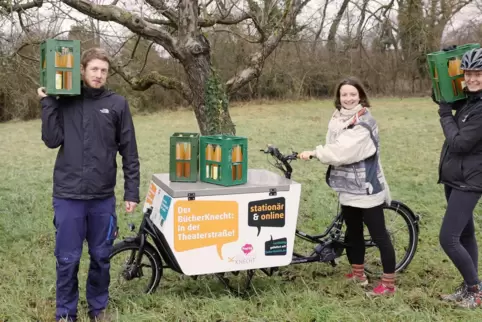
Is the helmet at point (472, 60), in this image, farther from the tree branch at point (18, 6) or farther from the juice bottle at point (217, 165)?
the tree branch at point (18, 6)

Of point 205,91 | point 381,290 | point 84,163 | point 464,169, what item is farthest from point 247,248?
point 205,91

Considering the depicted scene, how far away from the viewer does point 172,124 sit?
2067cm

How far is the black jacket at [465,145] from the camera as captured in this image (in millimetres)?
3359

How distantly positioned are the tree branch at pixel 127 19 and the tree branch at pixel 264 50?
2.41 ft

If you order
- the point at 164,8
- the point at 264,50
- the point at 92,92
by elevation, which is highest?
the point at 164,8

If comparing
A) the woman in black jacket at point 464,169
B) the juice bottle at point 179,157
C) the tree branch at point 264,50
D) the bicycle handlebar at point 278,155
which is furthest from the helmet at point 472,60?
the tree branch at point 264,50

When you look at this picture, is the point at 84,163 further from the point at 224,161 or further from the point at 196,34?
the point at 196,34

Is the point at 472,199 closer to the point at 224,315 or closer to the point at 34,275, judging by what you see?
the point at 224,315

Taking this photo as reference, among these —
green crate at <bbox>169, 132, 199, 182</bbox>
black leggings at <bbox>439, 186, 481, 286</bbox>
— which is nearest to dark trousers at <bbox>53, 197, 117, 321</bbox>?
green crate at <bbox>169, 132, 199, 182</bbox>

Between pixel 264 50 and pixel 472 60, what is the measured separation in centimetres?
261

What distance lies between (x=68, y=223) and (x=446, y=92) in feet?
8.75

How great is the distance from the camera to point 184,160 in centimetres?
368

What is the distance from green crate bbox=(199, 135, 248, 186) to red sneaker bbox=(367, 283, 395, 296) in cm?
129

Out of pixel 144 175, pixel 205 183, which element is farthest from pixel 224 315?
pixel 144 175
